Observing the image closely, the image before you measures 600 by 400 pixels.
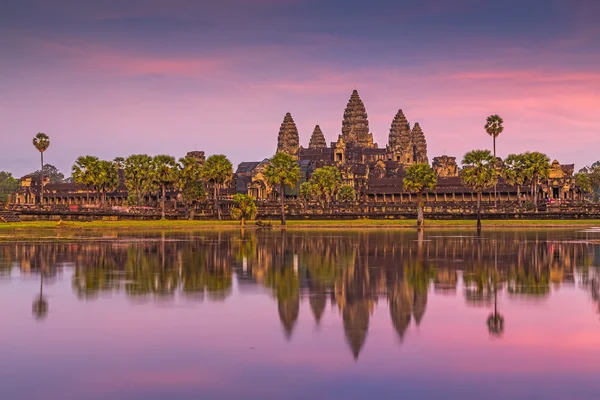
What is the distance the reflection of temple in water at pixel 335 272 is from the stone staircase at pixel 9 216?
2000 inches

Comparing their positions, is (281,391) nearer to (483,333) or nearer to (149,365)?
(149,365)

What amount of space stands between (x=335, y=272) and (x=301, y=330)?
688 inches

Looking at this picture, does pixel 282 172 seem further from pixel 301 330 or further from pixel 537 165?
pixel 301 330

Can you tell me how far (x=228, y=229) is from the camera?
110m

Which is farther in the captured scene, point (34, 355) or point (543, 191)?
point (543, 191)

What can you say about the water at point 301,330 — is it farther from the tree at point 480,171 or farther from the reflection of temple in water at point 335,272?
the tree at point 480,171

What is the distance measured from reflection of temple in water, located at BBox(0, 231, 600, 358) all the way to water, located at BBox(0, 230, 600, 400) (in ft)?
0.50

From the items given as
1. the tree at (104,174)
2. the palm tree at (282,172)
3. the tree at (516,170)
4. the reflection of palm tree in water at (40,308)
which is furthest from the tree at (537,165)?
the reflection of palm tree in water at (40,308)

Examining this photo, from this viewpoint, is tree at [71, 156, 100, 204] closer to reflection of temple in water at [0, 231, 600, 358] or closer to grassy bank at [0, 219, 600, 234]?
grassy bank at [0, 219, 600, 234]

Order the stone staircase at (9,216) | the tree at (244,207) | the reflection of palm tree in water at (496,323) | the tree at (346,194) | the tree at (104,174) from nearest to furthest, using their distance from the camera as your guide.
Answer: the reflection of palm tree in water at (496,323) → the tree at (244,207) → the stone staircase at (9,216) → the tree at (104,174) → the tree at (346,194)

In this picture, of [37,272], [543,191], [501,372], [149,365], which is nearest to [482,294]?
[501,372]

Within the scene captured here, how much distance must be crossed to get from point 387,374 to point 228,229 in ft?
295

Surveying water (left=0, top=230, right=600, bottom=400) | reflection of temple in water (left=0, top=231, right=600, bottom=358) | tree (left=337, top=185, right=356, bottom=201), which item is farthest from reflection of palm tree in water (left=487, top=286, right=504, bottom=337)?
tree (left=337, top=185, right=356, bottom=201)

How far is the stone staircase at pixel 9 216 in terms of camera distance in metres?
120
